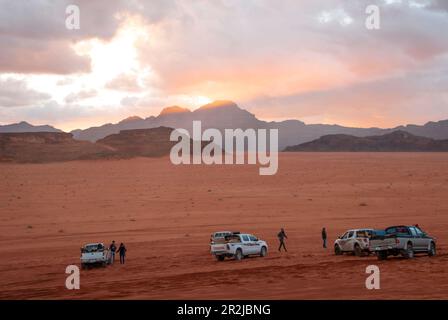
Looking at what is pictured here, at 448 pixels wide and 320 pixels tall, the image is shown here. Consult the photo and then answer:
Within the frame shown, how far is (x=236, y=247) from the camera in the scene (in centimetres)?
2909

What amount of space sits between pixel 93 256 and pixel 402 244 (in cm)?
1418

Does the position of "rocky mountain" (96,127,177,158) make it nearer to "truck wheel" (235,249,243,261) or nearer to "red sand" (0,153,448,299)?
"red sand" (0,153,448,299)

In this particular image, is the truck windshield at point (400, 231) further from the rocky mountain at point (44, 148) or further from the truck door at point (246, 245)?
the rocky mountain at point (44, 148)

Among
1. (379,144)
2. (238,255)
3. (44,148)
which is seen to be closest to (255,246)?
(238,255)

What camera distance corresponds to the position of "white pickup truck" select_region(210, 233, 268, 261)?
28.8 metres

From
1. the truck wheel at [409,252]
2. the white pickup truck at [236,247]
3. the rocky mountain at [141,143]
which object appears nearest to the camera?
the truck wheel at [409,252]

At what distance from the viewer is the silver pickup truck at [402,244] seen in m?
25.2

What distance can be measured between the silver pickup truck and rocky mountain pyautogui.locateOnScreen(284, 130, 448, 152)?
5613 inches

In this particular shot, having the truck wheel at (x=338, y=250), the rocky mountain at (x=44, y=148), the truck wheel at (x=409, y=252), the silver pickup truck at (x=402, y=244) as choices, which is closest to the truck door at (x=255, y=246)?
the truck wheel at (x=338, y=250)

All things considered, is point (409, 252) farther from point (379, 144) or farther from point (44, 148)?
point (379, 144)

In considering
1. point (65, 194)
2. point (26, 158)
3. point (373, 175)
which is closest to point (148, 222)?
point (65, 194)

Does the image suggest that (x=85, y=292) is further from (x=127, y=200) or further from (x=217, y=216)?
(x=127, y=200)

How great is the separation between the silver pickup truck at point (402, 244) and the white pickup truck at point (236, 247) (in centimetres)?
646
